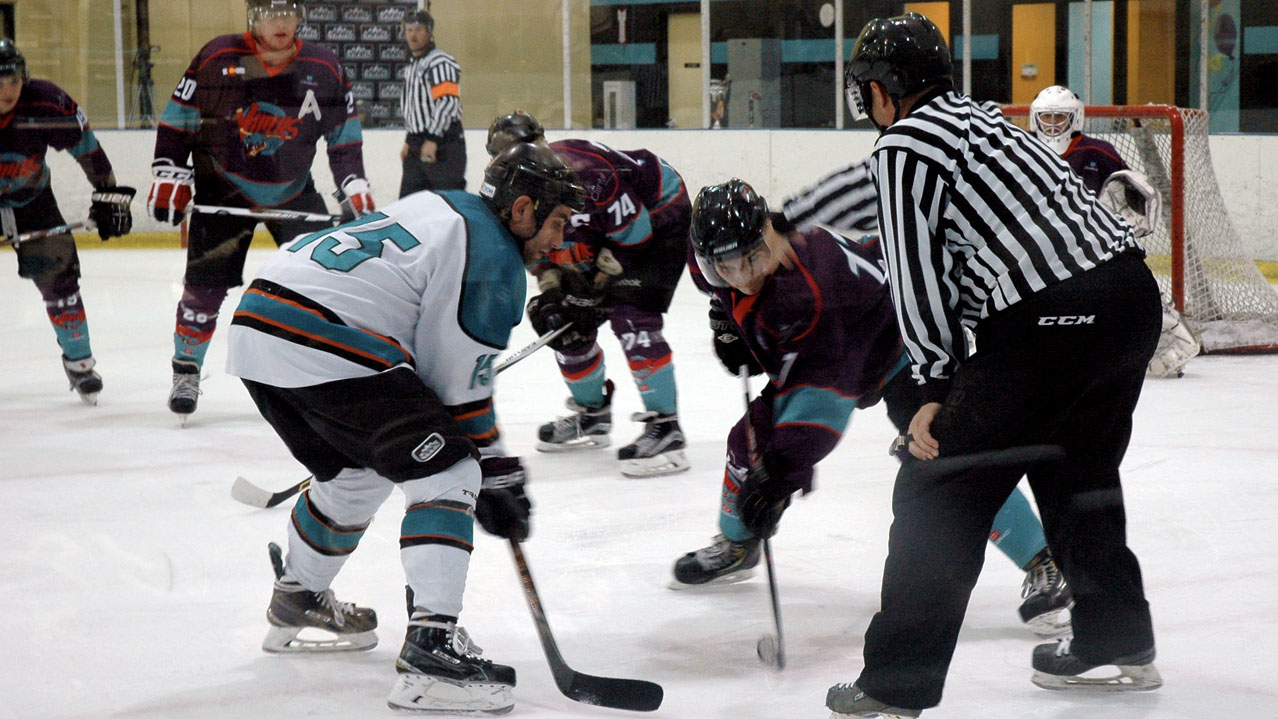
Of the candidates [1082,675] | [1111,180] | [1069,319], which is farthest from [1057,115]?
[1069,319]

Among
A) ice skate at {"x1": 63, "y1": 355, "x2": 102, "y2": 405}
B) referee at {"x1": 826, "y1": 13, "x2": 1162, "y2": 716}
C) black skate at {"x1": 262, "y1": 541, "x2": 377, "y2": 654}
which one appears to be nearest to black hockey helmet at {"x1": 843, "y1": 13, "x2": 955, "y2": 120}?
referee at {"x1": 826, "y1": 13, "x2": 1162, "y2": 716}

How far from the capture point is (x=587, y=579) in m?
2.17

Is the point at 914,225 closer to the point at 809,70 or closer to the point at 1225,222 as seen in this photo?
the point at 809,70

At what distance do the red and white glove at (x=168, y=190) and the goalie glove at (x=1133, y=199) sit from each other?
2777 mm

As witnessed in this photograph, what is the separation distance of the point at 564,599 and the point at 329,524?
0.45 meters

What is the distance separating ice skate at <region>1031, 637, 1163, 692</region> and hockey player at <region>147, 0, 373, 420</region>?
237 cm

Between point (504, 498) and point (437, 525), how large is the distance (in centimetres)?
12

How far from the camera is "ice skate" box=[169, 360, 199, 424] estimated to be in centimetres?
351

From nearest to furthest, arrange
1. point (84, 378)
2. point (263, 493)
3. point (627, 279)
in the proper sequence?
point (263, 493)
point (627, 279)
point (84, 378)

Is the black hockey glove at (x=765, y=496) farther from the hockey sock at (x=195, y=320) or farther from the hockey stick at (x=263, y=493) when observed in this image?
the hockey sock at (x=195, y=320)

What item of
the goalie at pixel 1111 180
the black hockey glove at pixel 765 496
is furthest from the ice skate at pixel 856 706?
the goalie at pixel 1111 180

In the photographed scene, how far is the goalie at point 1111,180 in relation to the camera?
4.00 m

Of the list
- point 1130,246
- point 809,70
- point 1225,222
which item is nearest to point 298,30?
point 809,70

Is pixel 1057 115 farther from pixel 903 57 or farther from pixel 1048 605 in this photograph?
pixel 903 57
